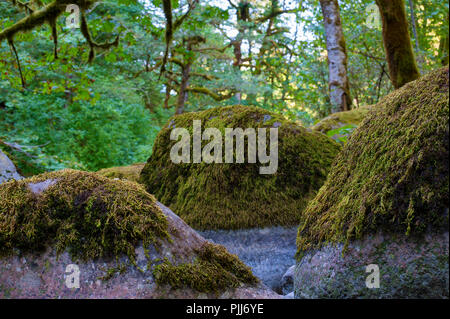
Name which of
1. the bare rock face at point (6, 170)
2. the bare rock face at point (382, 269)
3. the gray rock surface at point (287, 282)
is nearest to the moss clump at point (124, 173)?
the bare rock face at point (6, 170)

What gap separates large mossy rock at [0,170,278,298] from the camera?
206 centimetres

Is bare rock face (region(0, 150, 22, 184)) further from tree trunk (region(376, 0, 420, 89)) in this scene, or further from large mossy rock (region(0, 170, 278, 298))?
tree trunk (region(376, 0, 420, 89))

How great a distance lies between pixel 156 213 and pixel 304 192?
2.06 m

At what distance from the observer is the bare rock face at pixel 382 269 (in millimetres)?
1506

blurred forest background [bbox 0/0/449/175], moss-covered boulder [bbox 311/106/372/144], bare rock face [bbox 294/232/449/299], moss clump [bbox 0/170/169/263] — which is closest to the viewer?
bare rock face [bbox 294/232/449/299]

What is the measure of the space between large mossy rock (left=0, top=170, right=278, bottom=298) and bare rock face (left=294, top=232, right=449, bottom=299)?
498mm

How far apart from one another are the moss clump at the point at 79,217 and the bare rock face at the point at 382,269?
3.20ft

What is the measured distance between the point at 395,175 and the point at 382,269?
17.1 inches

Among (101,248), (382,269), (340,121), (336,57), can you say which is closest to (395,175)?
(382,269)

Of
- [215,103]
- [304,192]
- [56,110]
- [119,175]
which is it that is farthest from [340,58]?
[215,103]

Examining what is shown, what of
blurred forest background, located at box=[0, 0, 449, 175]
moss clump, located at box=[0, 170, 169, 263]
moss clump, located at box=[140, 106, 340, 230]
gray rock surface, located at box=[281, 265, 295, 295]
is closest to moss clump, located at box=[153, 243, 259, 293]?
moss clump, located at box=[0, 170, 169, 263]

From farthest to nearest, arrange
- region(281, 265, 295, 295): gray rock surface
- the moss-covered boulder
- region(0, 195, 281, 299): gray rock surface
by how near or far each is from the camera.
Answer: the moss-covered boulder
region(281, 265, 295, 295): gray rock surface
region(0, 195, 281, 299): gray rock surface

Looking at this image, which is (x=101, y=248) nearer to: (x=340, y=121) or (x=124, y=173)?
(x=124, y=173)

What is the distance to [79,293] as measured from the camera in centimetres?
203
